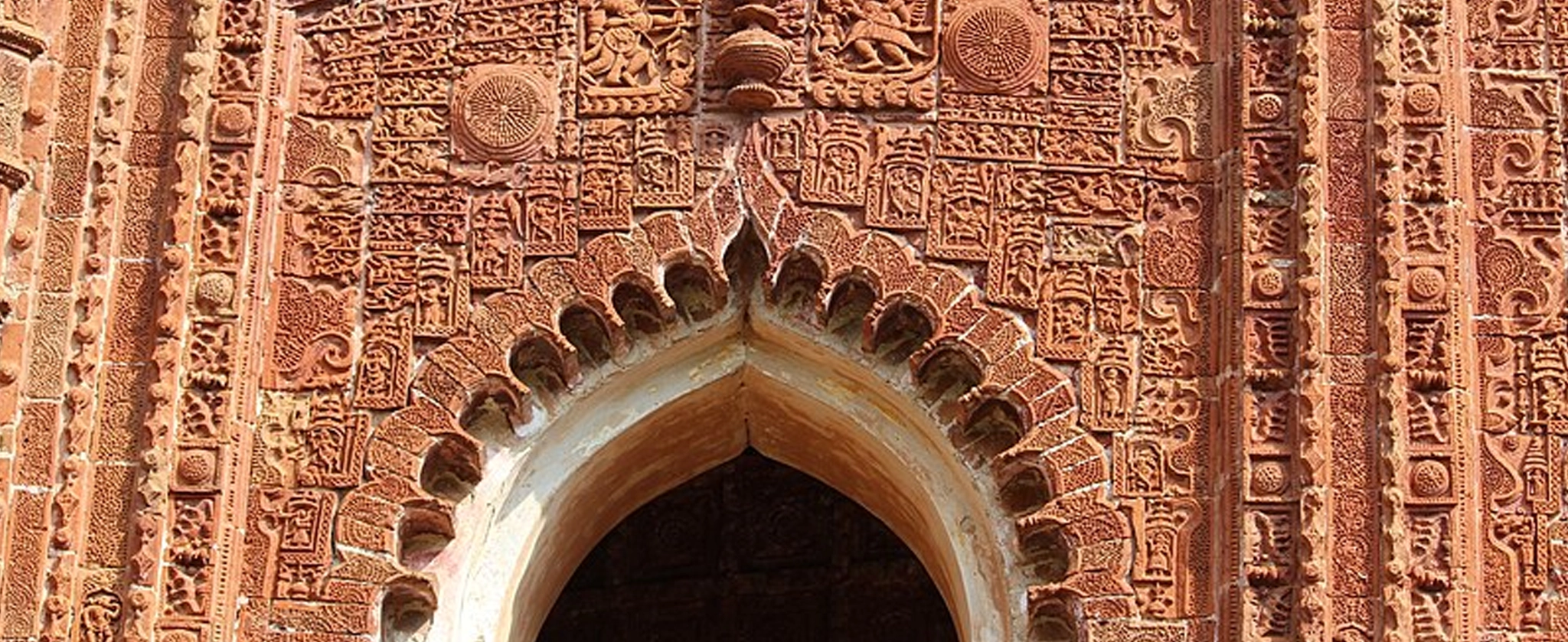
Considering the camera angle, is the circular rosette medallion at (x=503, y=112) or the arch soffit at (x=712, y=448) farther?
the circular rosette medallion at (x=503, y=112)

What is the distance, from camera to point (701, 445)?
13.0 m

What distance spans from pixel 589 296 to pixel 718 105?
0.85 m

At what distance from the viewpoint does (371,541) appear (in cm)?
1192

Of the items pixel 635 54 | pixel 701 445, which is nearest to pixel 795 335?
pixel 701 445

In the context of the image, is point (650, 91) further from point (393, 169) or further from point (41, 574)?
point (41, 574)

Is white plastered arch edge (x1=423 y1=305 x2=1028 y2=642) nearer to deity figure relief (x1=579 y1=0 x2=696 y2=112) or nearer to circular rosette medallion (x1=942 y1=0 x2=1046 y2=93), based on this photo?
deity figure relief (x1=579 y1=0 x2=696 y2=112)

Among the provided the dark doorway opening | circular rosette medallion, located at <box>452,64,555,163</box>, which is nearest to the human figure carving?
circular rosette medallion, located at <box>452,64,555,163</box>

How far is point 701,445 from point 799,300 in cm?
86

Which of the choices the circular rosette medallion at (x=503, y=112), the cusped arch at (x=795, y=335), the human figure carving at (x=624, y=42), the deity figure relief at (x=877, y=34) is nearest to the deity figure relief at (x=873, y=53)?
the deity figure relief at (x=877, y=34)

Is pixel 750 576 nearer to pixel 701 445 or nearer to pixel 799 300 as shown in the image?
pixel 701 445

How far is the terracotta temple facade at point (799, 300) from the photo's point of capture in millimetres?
11789

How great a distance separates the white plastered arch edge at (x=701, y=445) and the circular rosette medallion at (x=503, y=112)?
88cm

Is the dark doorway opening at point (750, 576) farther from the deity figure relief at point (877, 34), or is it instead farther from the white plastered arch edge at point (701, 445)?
the deity figure relief at point (877, 34)

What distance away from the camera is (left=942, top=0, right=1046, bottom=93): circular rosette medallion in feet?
41.0
